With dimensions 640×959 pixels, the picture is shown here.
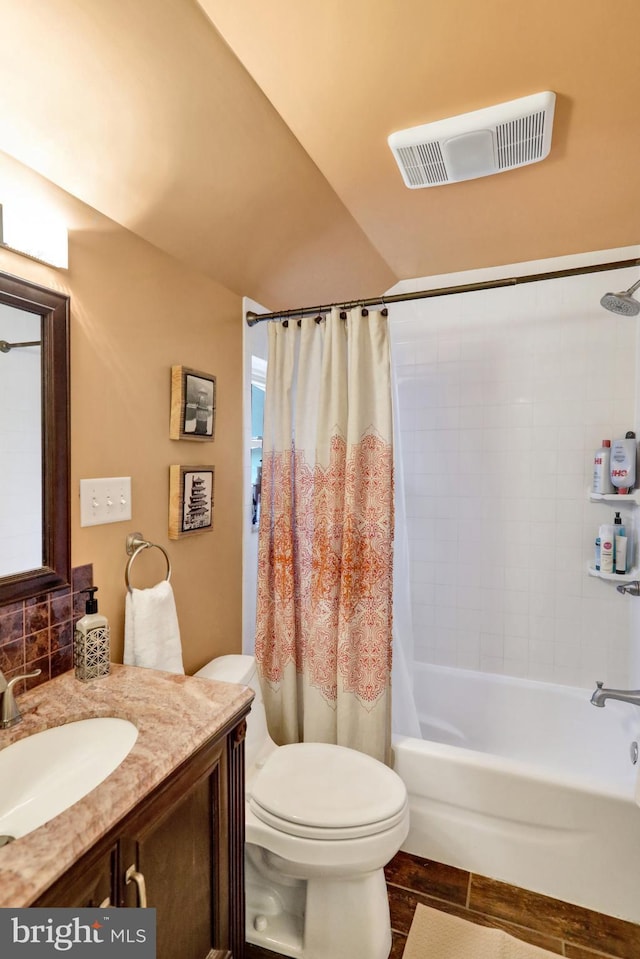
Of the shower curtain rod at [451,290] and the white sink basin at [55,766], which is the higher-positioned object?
the shower curtain rod at [451,290]

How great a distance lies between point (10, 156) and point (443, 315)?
6.67 feet

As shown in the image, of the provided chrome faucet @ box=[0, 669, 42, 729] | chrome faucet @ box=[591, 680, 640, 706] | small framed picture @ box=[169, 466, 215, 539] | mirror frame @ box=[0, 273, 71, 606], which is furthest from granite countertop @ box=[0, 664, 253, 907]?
chrome faucet @ box=[591, 680, 640, 706]

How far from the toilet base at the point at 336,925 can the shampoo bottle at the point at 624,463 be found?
1810mm

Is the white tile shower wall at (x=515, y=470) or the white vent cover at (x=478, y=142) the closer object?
the white vent cover at (x=478, y=142)

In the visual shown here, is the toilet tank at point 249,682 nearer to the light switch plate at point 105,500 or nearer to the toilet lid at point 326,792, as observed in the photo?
the toilet lid at point 326,792

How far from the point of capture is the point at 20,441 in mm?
1169

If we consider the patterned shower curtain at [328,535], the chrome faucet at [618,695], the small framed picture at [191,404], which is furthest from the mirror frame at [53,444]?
the chrome faucet at [618,695]

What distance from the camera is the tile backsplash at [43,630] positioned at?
1140 millimetres

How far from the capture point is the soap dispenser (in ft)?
4.04

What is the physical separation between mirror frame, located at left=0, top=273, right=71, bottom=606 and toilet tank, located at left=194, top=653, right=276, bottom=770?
0.67m

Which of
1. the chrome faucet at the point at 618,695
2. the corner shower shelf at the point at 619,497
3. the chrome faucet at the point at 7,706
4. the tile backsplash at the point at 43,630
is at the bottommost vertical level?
the chrome faucet at the point at 618,695

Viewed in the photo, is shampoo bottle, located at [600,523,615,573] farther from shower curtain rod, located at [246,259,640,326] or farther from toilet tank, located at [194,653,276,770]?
toilet tank, located at [194,653,276,770]

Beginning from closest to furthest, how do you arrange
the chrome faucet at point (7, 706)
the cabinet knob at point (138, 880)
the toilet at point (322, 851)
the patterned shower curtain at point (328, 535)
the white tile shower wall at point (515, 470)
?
the cabinet knob at point (138, 880)
the chrome faucet at point (7, 706)
the toilet at point (322, 851)
the patterned shower curtain at point (328, 535)
the white tile shower wall at point (515, 470)

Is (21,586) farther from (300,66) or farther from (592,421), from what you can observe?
(592,421)
